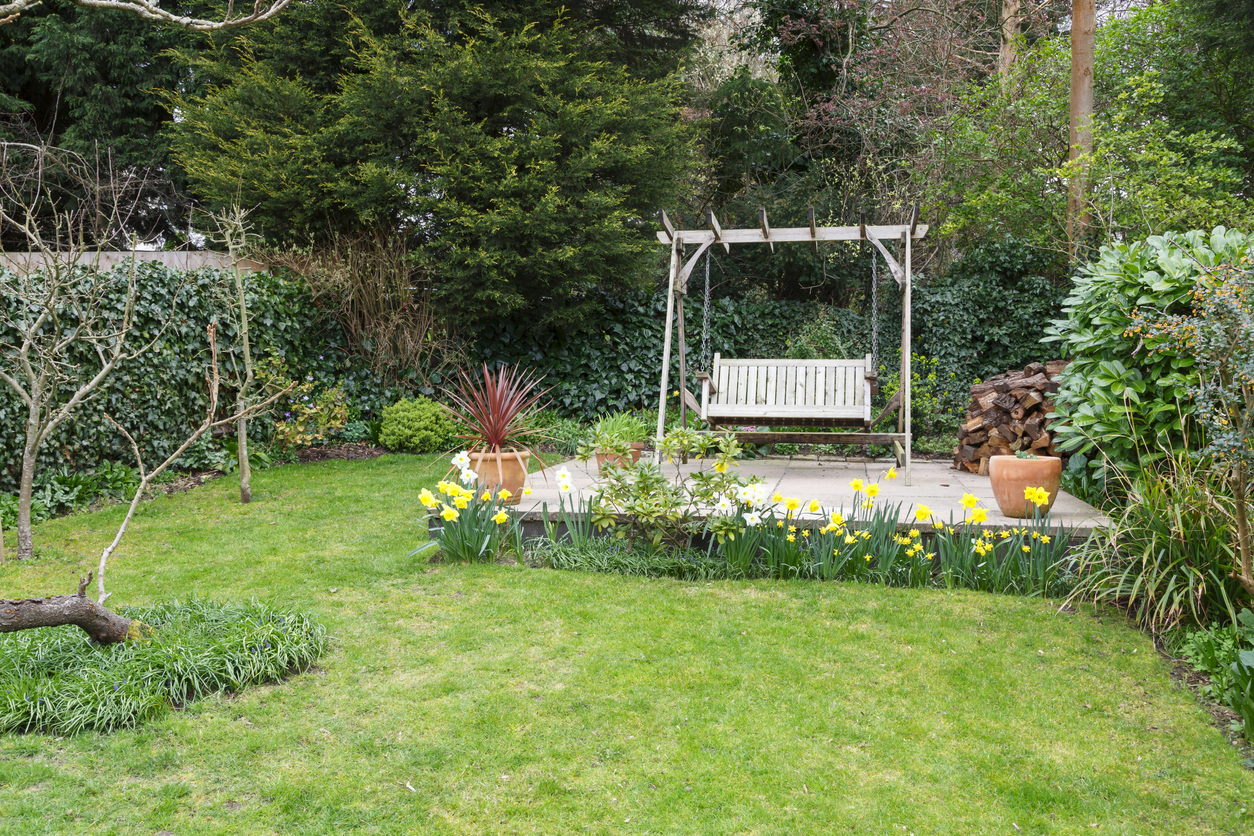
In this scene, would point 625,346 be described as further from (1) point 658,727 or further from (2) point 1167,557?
(1) point 658,727

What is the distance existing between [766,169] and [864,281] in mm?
2355

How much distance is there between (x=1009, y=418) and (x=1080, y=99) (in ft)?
13.3

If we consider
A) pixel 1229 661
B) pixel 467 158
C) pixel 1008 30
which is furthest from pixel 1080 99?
pixel 1229 661

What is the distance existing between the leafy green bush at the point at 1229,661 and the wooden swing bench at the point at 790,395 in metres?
3.19

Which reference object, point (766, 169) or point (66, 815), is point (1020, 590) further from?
point (766, 169)

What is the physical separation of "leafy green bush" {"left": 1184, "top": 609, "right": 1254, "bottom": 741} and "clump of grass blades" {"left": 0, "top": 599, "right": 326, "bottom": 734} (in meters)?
3.17

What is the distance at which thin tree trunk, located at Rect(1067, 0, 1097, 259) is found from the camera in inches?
315

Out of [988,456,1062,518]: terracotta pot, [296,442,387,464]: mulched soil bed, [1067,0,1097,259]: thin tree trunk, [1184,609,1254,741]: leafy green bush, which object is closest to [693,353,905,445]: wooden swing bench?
[988,456,1062,518]: terracotta pot

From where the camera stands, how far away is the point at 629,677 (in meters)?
2.95

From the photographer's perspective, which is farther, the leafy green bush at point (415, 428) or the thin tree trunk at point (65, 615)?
the leafy green bush at point (415, 428)

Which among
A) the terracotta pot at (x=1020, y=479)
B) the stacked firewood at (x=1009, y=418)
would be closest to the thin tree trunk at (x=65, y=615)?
the terracotta pot at (x=1020, y=479)

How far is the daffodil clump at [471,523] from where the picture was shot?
424 cm

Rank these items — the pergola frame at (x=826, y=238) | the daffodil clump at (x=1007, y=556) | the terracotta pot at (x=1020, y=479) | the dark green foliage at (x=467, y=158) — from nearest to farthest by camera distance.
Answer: the daffodil clump at (x=1007, y=556) → the terracotta pot at (x=1020, y=479) → the pergola frame at (x=826, y=238) → the dark green foliage at (x=467, y=158)

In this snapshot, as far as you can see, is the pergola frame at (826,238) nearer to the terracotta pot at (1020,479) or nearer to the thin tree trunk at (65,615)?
the terracotta pot at (1020,479)
